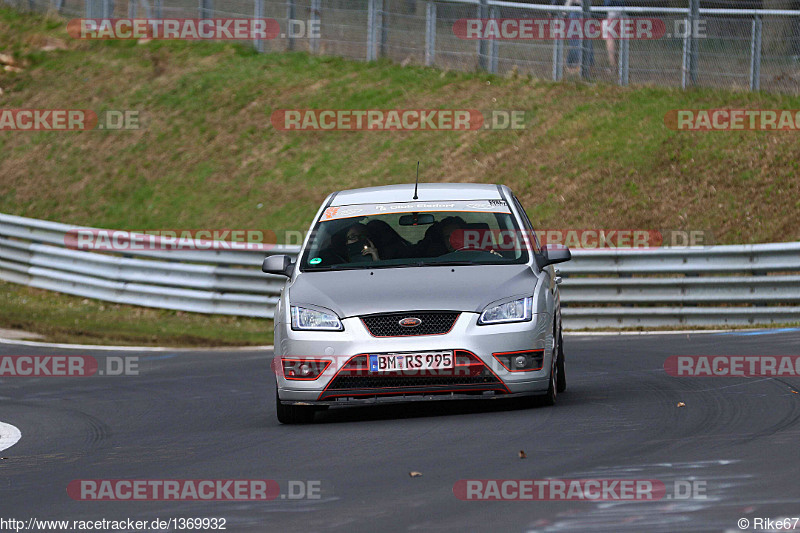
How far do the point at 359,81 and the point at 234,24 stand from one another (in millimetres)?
5890

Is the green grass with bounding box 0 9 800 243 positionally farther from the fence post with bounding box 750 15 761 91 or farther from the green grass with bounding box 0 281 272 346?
the green grass with bounding box 0 281 272 346

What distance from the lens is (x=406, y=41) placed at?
29594mm

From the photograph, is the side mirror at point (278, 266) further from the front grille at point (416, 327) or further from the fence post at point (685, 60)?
the fence post at point (685, 60)

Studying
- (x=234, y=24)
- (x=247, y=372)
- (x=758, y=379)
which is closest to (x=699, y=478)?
(x=758, y=379)

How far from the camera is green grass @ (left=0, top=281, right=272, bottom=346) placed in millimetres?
17812

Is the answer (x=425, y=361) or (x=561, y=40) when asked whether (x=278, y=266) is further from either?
(x=561, y=40)

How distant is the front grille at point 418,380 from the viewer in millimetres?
9000

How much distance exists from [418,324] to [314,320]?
2.46ft

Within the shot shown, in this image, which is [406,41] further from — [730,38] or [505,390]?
[505,390]

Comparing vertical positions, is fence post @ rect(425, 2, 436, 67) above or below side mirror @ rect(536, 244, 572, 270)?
above

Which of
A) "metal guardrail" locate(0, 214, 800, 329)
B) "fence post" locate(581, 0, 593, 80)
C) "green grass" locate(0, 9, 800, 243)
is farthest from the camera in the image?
"fence post" locate(581, 0, 593, 80)

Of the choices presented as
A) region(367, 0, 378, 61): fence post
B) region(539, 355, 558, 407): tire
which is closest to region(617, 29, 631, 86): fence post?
region(367, 0, 378, 61): fence post

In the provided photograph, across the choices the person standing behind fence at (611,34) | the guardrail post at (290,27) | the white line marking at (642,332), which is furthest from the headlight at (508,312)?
the guardrail post at (290,27)

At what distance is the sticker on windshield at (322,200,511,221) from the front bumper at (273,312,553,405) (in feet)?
4.80
